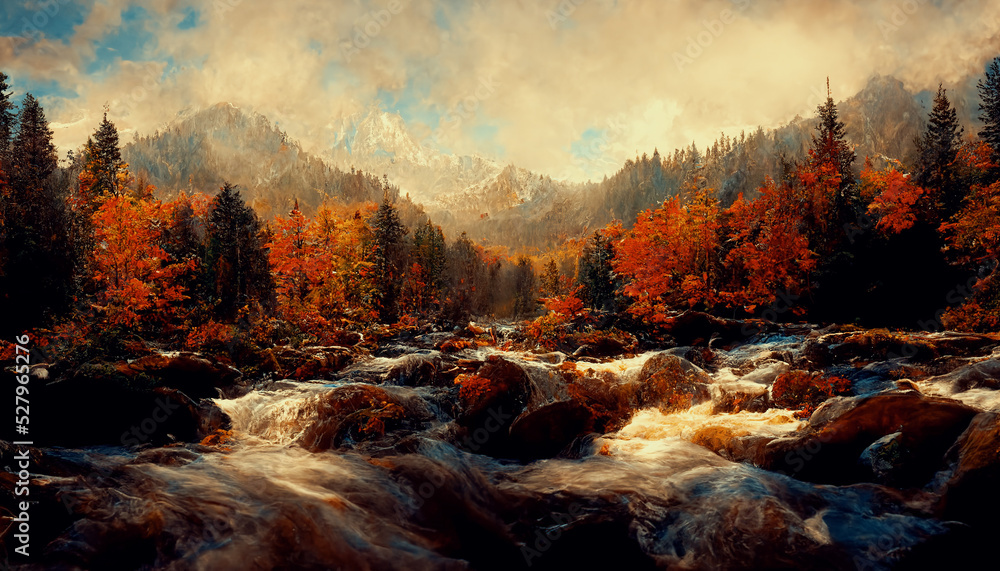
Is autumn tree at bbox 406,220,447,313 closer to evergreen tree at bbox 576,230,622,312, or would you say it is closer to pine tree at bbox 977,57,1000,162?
evergreen tree at bbox 576,230,622,312

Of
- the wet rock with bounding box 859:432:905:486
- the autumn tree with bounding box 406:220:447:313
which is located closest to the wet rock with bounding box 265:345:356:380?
the wet rock with bounding box 859:432:905:486

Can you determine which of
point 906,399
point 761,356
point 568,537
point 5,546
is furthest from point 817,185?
point 5,546

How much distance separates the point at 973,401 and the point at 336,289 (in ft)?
102

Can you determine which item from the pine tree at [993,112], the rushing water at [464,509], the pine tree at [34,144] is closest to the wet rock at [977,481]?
the rushing water at [464,509]

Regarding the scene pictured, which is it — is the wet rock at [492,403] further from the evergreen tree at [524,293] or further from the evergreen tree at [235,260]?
the evergreen tree at [524,293]

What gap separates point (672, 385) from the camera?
48.9 feet

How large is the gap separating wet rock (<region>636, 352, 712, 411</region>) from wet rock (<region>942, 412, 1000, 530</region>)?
7097mm

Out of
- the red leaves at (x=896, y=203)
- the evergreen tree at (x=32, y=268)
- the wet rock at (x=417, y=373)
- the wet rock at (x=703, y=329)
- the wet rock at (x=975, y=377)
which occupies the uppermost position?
the red leaves at (x=896, y=203)

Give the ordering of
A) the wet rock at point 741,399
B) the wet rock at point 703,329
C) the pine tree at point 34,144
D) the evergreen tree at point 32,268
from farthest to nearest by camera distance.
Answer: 1. the pine tree at point 34,144
2. the wet rock at point 703,329
3. the evergreen tree at point 32,268
4. the wet rock at point 741,399

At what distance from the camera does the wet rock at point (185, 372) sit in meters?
13.8

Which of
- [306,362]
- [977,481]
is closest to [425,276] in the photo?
[306,362]

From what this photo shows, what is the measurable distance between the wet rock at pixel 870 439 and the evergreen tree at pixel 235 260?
44444mm

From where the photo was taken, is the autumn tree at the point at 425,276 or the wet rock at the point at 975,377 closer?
the wet rock at the point at 975,377

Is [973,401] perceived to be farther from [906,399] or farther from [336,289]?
[336,289]
